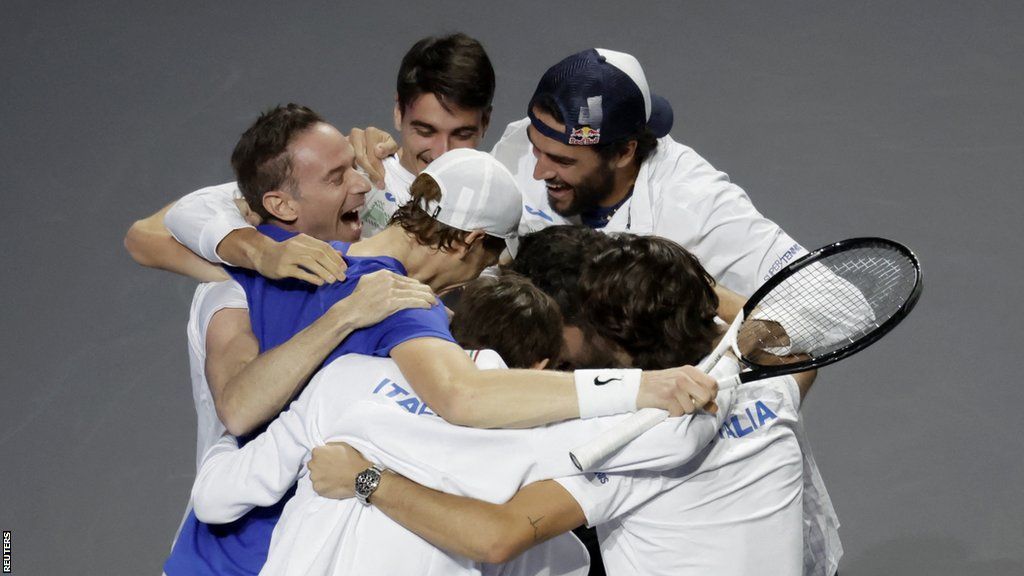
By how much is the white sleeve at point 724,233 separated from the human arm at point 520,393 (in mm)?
1360

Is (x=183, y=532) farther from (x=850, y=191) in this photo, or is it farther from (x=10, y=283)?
(x=850, y=191)

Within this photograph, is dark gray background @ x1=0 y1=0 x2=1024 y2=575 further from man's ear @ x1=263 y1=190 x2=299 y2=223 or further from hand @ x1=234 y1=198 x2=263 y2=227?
man's ear @ x1=263 y1=190 x2=299 y2=223

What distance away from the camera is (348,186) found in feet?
12.9

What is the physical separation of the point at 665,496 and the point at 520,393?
481 mm

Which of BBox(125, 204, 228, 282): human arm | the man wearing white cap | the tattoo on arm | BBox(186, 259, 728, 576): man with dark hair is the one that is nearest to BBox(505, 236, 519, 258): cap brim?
the man wearing white cap

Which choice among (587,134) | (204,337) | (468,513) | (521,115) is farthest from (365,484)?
(521,115)

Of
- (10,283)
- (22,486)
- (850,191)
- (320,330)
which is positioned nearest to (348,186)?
Result: (320,330)

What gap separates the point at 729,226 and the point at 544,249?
816mm

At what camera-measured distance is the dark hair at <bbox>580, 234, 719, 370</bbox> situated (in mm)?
3424

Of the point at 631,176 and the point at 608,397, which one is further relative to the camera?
the point at 631,176

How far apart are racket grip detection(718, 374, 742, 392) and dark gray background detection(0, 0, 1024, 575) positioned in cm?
210

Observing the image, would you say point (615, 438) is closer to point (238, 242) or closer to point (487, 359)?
point (487, 359)

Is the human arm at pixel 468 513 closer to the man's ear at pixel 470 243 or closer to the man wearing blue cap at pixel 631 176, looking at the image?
the man's ear at pixel 470 243

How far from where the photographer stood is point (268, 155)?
12.6 ft
